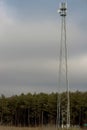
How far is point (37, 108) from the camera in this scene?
49.1 meters

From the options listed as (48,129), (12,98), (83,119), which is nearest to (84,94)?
(83,119)

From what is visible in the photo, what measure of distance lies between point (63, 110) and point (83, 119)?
9.70 m

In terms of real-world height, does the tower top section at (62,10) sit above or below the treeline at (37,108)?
above

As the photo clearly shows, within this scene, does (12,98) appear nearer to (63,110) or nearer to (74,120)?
(74,120)

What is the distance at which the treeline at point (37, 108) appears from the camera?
46406 mm

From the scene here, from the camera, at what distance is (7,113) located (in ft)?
158

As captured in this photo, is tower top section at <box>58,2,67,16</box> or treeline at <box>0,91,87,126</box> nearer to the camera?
tower top section at <box>58,2,67,16</box>

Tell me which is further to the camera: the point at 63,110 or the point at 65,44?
the point at 63,110

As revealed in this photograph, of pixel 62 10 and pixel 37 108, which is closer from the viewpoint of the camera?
pixel 62 10

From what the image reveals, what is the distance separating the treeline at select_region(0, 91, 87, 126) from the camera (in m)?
46.4

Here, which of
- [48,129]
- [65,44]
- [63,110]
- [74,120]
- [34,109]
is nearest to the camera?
[48,129]

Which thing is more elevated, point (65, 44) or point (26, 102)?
point (65, 44)

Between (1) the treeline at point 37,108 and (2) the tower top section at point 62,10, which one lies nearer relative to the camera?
(2) the tower top section at point 62,10

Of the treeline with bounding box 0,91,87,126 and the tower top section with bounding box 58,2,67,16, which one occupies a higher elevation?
the tower top section with bounding box 58,2,67,16
